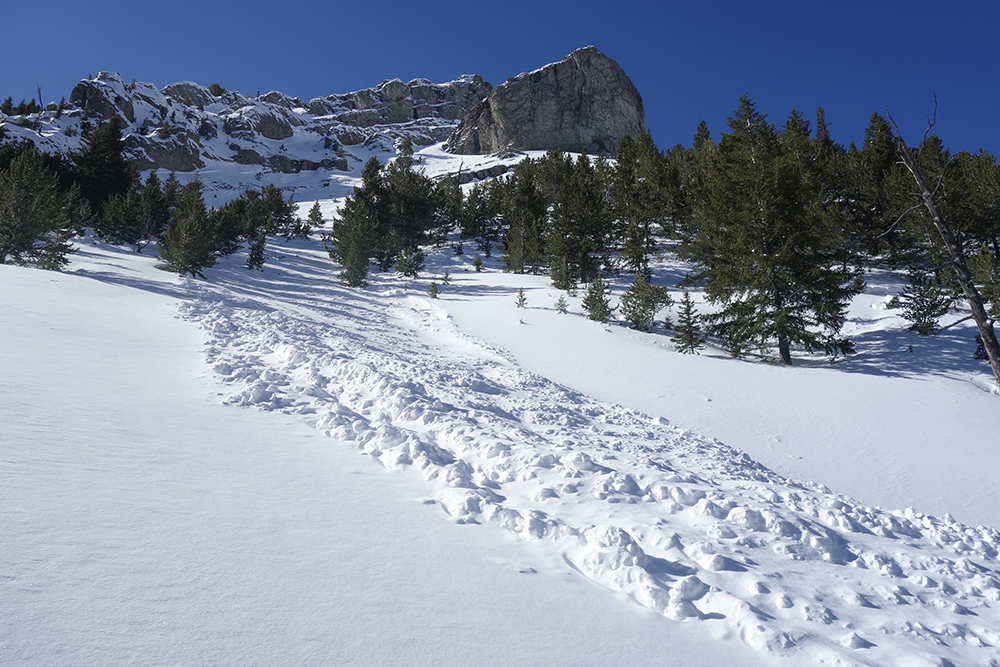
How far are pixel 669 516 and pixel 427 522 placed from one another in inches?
74.4

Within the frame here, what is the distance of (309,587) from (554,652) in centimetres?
120

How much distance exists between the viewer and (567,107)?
104812mm

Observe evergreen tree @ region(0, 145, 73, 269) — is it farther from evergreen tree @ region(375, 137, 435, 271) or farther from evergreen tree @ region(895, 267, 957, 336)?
evergreen tree @ region(895, 267, 957, 336)

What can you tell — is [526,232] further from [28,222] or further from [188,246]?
[28,222]

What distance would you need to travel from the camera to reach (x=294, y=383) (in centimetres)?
619

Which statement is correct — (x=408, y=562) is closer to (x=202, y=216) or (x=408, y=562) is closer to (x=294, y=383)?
(x=294, y=383)

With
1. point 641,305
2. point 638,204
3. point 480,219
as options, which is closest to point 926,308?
point 641,305

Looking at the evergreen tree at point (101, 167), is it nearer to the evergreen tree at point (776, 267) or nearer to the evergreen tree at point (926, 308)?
the evergreen tree at point (776, 267)

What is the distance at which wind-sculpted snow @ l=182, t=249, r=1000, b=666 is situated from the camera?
253 cm

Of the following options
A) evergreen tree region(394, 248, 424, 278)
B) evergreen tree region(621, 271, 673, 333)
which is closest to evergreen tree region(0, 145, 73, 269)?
evergreen tree region(394, 248, 424, 278)

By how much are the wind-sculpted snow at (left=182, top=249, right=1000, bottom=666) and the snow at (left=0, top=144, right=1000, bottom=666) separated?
23 millimetres

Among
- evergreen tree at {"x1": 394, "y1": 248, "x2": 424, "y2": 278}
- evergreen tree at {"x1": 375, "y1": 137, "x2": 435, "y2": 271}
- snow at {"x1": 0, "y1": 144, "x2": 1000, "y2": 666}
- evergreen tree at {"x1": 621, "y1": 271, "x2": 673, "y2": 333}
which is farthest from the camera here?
evergreen tree at {"x1": 375, "y1": 137, "x2": 435, "y2": 271}

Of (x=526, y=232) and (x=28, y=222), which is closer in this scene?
(x=28, y=222)

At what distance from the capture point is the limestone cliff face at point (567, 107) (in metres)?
104
